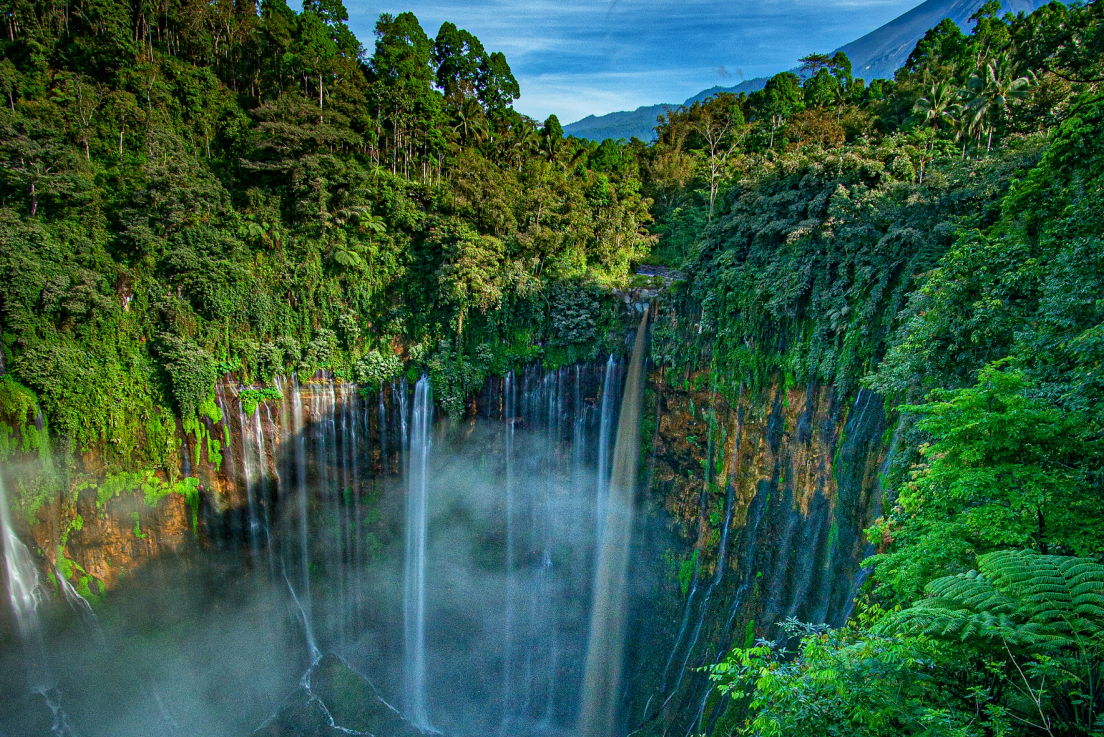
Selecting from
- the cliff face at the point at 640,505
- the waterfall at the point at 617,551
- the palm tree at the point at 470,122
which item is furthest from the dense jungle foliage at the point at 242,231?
the palm tree at the point at 470,122

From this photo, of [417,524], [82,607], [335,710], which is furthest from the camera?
[417,524]

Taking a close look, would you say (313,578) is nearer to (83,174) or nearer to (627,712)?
(627,712)

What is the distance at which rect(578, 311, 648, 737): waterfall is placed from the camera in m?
17.0

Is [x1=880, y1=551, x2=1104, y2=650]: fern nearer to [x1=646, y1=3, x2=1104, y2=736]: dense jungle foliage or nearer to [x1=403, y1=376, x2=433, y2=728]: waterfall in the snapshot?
[x1=646, y1=3, x2=1104, y2=736]: dense jungle foliage

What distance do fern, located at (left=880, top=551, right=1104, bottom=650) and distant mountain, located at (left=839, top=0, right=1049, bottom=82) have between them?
5408 centimetres

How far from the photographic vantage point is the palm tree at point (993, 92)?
17359 millimetres

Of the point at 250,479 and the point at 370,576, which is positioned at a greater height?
the point at 250,479

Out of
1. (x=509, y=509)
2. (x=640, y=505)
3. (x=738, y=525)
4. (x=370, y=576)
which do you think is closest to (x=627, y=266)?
(x=640, y=505)

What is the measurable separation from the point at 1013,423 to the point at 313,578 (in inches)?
769

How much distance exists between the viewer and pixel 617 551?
17.9 metres

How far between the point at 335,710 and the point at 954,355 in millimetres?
19284

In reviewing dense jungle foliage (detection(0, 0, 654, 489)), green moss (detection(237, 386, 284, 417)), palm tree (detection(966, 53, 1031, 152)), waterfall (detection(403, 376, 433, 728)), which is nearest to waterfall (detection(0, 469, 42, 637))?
dense jungle foliage (detection(0, 0, 654, 489))

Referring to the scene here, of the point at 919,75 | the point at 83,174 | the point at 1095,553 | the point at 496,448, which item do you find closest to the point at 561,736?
the point at 496,448

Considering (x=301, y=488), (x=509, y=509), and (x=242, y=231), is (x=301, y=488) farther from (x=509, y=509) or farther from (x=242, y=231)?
(x=242, y=231)
